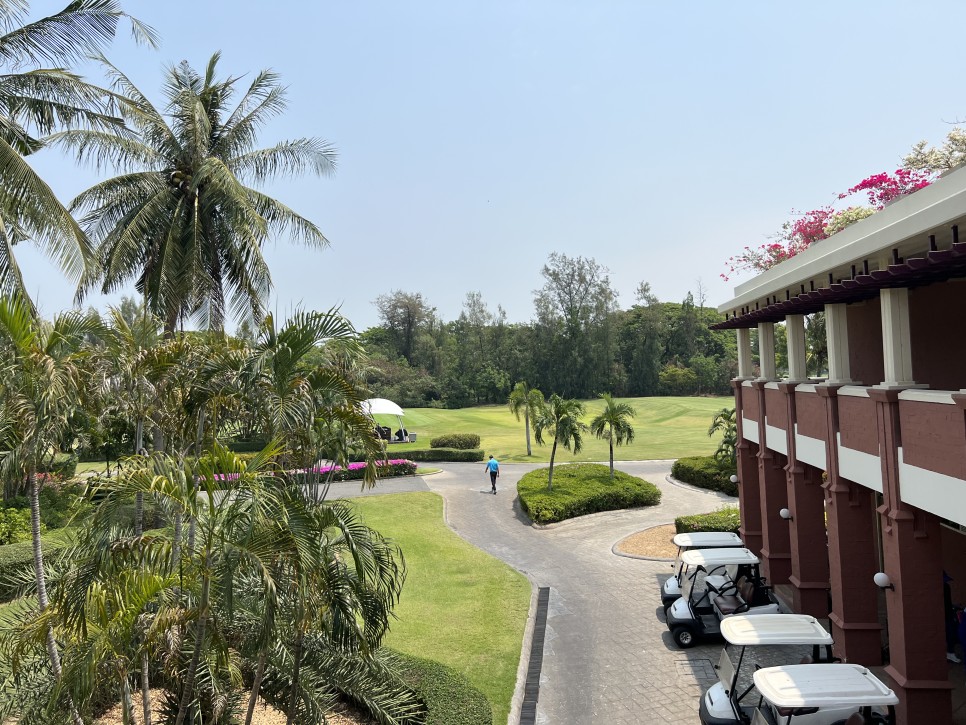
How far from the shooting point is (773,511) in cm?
1488

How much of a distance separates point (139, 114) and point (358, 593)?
15.0m

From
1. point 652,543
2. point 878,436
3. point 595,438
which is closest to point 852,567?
point 878,436

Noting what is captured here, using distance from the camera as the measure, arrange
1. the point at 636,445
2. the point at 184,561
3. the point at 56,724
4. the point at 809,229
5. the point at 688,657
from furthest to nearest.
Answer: the point at 636,445 → the point at 809,229 → the point at 688,657 → the point at 56,724 → the point at 184,561

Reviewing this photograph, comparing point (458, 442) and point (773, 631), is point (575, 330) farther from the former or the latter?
point (773, 631)

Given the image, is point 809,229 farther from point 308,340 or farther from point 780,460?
point 308,340

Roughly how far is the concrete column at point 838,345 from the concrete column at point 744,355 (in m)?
6.20

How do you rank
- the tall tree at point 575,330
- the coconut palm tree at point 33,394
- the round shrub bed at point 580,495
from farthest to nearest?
the tall tree at point 575,330, the round shrub bed at point 580,495, the coconut palm tree at point 33,394

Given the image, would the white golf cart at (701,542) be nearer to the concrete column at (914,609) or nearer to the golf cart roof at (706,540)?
the golf cart roof at (706,540)

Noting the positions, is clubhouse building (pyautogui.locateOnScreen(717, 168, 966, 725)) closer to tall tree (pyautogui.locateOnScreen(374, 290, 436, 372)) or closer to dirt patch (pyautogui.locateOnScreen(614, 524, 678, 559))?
dirt patch (pyautogui.locateOnScreen(614, 524, 678, 559))

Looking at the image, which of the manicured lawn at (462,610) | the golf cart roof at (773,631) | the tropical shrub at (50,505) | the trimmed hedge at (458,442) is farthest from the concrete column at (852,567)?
the trimmed hedge at (458,442)

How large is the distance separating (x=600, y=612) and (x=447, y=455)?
25.5 m

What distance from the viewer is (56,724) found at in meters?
6.50

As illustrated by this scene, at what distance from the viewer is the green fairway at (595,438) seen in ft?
132

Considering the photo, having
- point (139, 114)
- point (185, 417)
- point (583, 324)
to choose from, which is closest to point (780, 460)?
point (185, 417)
